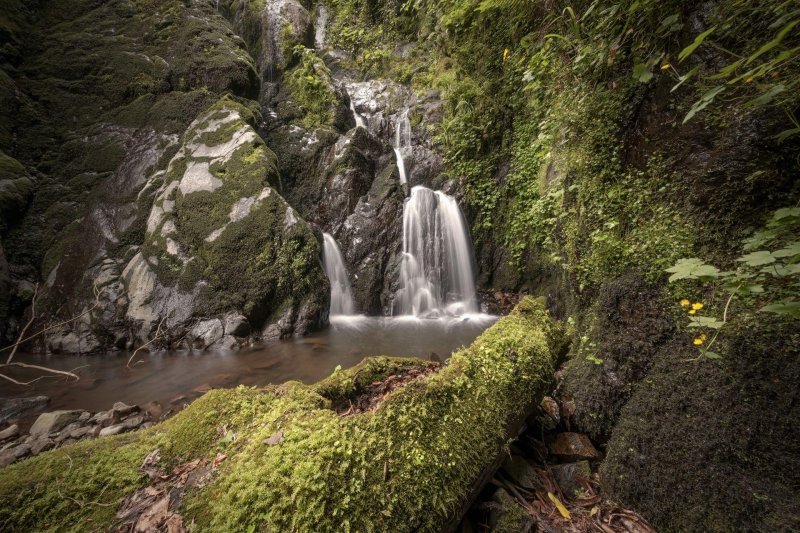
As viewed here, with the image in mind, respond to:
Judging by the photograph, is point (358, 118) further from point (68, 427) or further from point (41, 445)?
point (41, 445)

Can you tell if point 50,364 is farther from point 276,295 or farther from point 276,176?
point 276,176

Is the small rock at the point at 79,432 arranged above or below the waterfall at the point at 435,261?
below

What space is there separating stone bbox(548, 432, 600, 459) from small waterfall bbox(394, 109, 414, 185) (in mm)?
9844

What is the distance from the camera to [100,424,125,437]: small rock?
12.0 ft

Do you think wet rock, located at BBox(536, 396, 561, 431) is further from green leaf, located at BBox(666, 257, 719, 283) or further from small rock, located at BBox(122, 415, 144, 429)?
small rock, located at BBox(122, 415, 144, 429)

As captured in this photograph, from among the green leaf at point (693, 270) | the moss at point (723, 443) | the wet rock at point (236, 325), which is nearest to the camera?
the green leaf at point (693, 270)

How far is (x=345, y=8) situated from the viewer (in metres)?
14.8

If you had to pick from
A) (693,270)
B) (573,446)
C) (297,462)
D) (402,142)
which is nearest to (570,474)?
(573,446)

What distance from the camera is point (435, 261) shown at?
9.81m

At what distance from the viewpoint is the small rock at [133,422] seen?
384 cm

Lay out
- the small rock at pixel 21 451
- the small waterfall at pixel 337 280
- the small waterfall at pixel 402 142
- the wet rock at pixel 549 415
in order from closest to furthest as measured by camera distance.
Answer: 1. the wet rock at pixel 549 415
2. the small rock at pixel 21 451
3. the small waterfall at pixel 337 280
4. the small waterfall at pixel 402 142

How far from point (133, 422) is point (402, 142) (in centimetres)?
1140

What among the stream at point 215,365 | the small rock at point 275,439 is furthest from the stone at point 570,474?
the stream at point 215,365

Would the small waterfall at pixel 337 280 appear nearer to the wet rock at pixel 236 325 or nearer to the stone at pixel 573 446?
the wet rock at pixel 236 325
